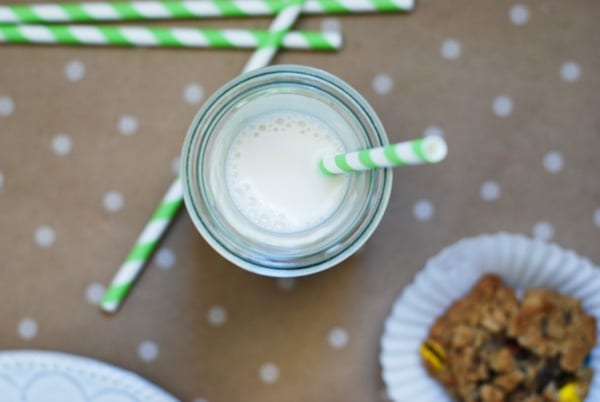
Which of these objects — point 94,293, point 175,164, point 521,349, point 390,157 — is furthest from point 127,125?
point 521,349

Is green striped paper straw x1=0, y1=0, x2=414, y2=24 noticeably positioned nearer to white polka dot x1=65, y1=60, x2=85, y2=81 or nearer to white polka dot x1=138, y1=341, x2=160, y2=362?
white polka dot x1=65, y1=60, x2=85, y2=81

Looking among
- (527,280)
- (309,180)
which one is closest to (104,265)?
(309,180)

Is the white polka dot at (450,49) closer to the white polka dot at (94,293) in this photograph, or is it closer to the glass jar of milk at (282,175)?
the glass jar of milk at (282,175)

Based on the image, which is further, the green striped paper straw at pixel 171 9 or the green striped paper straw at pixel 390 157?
the green striped paper straw at pixel 171 9

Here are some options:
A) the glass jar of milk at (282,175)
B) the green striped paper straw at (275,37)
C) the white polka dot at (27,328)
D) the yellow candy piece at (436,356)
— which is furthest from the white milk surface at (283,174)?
the white polka dot at (27,328)

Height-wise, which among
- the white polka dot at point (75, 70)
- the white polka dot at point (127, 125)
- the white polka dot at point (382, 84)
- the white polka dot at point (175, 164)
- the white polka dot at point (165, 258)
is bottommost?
the white polka dot at point (165, 258)

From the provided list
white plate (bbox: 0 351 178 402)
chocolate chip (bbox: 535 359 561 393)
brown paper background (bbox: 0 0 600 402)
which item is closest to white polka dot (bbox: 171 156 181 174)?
brown paper background (bbox: 0 0 600 402)

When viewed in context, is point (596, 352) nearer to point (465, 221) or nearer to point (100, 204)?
point (465, 221)
